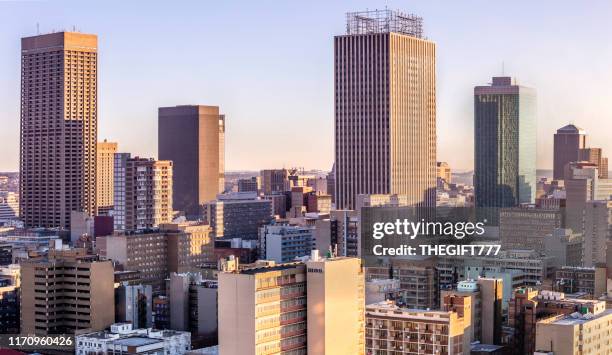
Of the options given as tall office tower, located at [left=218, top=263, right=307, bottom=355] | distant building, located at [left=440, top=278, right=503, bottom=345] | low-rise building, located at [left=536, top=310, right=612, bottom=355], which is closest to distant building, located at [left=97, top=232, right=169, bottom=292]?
distant building, located at [left=440, top=278, right=503, bottom=345]

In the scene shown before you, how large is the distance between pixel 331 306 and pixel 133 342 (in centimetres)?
731

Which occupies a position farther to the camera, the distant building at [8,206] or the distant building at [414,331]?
the distant building at [8,206]

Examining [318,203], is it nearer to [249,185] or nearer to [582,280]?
[249,185]

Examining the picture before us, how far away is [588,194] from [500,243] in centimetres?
691

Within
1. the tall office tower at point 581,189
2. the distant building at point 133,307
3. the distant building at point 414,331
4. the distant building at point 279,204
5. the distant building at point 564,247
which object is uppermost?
the tall office tower at point 581,189

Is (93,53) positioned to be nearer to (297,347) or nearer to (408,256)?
(408,256)

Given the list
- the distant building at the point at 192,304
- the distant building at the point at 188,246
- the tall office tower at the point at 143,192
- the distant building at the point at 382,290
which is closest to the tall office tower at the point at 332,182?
the tall office tower at the point at 143,192

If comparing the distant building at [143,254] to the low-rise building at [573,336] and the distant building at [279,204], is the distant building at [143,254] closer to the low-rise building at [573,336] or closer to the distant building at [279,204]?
the low-rise building at [573,336]

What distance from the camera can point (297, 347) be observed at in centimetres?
998

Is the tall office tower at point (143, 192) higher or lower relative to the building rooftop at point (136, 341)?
higher

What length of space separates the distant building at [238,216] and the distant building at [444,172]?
5.51m

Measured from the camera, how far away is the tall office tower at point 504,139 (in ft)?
124

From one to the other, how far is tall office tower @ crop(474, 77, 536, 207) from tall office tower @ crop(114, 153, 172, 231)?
469 inches

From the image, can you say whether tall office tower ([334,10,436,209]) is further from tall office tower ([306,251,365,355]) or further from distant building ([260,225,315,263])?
Result: tall office tower ([306,251,365,355])
